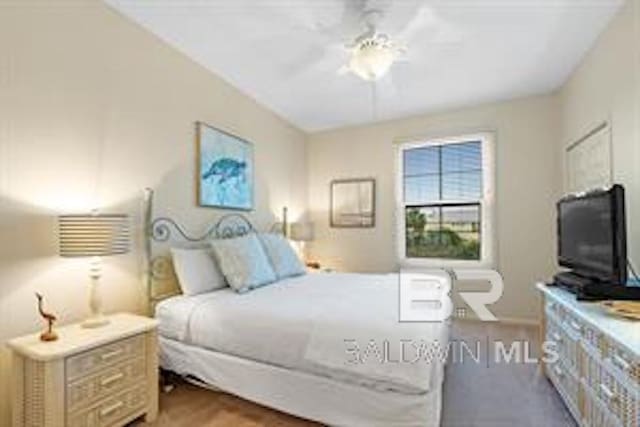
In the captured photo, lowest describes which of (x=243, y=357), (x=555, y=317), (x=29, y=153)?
(x=243, y=357)

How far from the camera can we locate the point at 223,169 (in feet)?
11.5

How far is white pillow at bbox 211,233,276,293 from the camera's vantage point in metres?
2.82

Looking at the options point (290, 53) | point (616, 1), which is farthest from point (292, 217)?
point (616, 1)

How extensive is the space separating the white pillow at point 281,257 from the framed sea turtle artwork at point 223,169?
53cm

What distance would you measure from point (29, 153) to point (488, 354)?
12.2ft

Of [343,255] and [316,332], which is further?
[343,255]

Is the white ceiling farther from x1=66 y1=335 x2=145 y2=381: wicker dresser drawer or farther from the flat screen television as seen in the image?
x1=66 y1=335 x2=145 y2=381: wicker dresser drawer

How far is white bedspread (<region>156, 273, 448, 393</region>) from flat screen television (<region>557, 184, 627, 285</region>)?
3.13 ft

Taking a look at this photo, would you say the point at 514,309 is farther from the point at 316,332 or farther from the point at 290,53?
the point at 290,53

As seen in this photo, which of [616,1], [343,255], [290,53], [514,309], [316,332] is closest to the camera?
[316,332]

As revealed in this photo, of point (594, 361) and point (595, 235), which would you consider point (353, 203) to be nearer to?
point (595, 235)

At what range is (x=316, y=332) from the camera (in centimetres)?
196

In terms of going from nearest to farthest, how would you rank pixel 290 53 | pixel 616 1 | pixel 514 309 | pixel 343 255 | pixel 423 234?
pixel 616 1, pixel 290 53, pixel 514 309, pixel 423 234, pixel 343 255

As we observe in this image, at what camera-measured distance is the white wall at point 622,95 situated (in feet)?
7.53
